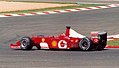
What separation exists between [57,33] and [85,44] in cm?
915

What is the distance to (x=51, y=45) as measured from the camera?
18.8 meters

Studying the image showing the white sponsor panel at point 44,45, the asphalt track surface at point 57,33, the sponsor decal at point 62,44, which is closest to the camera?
the asphalt track surface at point 57,33

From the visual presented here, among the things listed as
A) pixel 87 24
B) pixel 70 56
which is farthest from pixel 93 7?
pixel 70 56

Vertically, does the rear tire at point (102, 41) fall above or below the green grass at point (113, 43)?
above

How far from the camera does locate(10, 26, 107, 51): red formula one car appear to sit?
710 inches

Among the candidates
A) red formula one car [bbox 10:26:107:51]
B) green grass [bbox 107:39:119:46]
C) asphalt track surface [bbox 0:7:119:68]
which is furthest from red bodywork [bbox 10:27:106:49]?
green grass [bbox 107:39:119:46]

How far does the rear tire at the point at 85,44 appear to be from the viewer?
58.7ft

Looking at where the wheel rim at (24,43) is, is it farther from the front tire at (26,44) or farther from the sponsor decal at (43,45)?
the sponsor decal at (43,45)

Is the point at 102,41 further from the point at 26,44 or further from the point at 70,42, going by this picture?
the point at 26,44

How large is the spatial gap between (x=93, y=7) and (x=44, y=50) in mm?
22665

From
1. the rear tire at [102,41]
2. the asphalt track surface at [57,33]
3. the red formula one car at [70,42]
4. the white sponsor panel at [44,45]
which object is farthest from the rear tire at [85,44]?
the white sponsor panel at [44,45]

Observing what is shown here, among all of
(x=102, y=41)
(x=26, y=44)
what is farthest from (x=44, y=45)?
(x=102, y=41)

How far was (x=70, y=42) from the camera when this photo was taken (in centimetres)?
1836

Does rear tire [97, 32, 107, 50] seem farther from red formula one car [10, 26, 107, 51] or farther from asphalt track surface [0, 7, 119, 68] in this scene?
asphalt track surface [0, 7, 119, 68]
